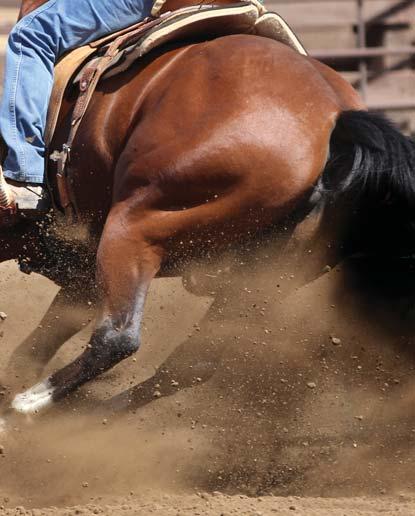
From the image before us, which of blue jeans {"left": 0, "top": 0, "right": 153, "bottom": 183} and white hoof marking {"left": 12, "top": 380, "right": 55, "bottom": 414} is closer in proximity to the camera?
white hoof marking {"left": 12, "top": 380, "right": 55, "bottom": 414}

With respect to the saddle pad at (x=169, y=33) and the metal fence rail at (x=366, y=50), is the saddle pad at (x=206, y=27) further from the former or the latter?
the metal fence rail at (x=366, y=50)

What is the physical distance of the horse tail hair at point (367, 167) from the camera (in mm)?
3084

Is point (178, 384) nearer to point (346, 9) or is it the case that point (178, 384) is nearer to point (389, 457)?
point (389, 457)

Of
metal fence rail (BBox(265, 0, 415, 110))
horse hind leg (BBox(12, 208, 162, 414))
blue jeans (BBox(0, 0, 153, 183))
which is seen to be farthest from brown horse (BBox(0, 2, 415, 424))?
metal fence rail (BBox(265, 0, 415, 110))

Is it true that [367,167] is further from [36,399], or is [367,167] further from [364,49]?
[364,49]

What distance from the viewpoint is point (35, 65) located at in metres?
3.61

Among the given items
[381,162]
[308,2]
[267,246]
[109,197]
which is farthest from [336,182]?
[308,2]

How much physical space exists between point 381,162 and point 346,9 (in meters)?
6.09

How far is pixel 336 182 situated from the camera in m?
3.11

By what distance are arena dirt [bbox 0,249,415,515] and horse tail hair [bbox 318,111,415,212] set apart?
22.8 inches

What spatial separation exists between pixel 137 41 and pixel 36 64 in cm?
43

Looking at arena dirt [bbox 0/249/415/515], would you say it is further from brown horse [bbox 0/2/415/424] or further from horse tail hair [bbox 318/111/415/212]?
horse tail hair [bbox 318/111/415/212]

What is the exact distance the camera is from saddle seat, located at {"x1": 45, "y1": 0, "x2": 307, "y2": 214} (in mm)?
3461

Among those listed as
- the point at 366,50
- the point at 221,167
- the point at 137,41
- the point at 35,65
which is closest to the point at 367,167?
the point at 221,167
